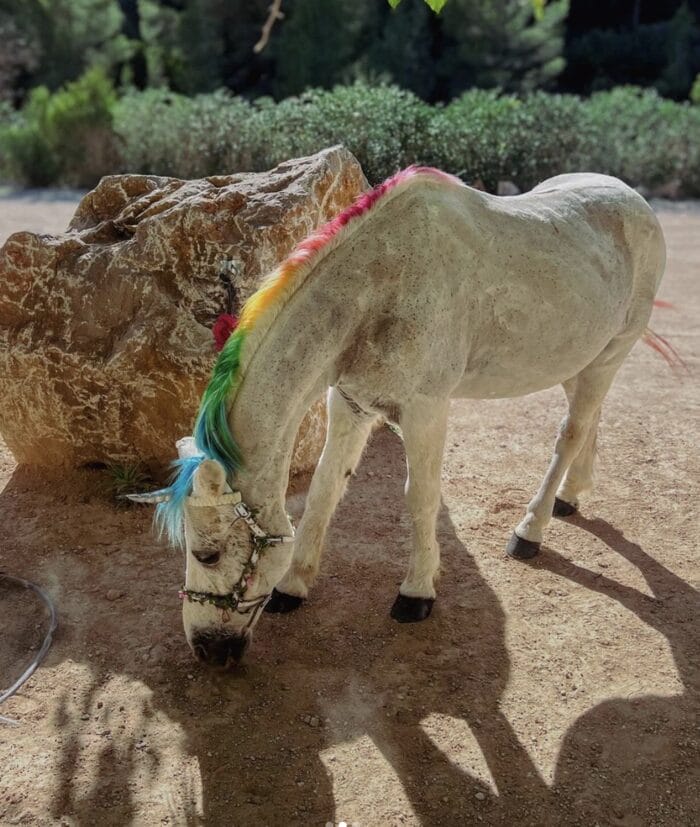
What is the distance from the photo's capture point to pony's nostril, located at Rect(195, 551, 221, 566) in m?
2.70

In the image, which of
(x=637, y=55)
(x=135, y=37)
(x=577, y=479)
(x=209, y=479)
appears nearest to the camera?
(x=209, y=479)

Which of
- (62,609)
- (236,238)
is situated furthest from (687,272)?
(62,609)

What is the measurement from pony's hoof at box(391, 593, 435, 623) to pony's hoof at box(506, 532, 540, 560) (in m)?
0.75

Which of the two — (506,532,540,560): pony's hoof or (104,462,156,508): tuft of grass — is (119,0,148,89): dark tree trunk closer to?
(104,462,156,508): tuft of grass

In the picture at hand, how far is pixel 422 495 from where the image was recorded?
132 inches

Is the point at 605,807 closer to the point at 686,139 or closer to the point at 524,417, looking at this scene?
the point at 524,417

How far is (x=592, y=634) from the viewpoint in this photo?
3561 mm

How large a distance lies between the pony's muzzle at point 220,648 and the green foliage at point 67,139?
15.4 metres

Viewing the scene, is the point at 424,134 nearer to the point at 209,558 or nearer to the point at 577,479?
the point at 577,479

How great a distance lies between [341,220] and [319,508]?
1410 millimetres

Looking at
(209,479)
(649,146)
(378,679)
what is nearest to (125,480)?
(378,679)

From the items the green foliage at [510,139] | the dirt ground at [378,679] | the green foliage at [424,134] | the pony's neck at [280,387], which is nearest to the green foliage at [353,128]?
the green foliage at [424,134]

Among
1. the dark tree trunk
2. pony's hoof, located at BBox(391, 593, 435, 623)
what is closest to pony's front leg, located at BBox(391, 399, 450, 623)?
pony's hoof, located at BBox(391, 593, 435, 623)

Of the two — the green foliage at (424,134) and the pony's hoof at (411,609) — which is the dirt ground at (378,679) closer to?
the pony's hoof at (411,609)
